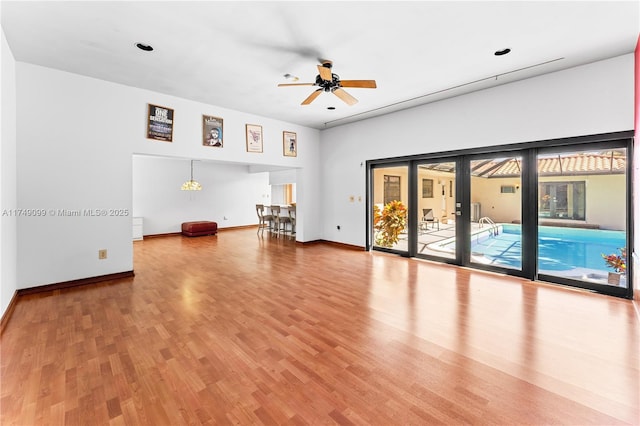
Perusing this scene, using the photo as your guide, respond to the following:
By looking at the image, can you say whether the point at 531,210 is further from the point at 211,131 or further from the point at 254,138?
the point at 211,131

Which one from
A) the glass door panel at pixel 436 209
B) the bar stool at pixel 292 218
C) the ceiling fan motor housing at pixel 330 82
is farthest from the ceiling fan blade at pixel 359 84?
the bar stool at pixel 292 218

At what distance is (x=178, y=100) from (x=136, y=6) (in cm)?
260

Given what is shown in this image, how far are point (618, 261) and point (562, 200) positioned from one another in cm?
103

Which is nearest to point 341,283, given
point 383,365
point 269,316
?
point 269,316

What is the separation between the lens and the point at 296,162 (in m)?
7.27

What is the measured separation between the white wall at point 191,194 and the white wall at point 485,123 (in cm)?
531

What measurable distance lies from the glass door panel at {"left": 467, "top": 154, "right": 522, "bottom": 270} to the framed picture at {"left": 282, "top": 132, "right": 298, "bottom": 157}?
409cm

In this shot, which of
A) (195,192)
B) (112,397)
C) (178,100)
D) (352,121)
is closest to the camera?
(112,397)

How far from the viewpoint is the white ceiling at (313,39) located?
2703 mm

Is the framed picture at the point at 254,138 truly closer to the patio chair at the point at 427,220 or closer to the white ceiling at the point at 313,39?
the white ceiling at the point at 313,39

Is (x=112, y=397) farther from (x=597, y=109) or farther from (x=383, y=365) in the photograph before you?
(x=597, y=109)

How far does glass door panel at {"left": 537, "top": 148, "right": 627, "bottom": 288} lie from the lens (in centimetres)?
375

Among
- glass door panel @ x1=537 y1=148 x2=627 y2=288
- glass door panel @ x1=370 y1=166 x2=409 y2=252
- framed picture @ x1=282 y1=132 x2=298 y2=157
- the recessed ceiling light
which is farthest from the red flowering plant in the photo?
the recessed ceiling light

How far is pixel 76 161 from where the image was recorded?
4.16 meters
